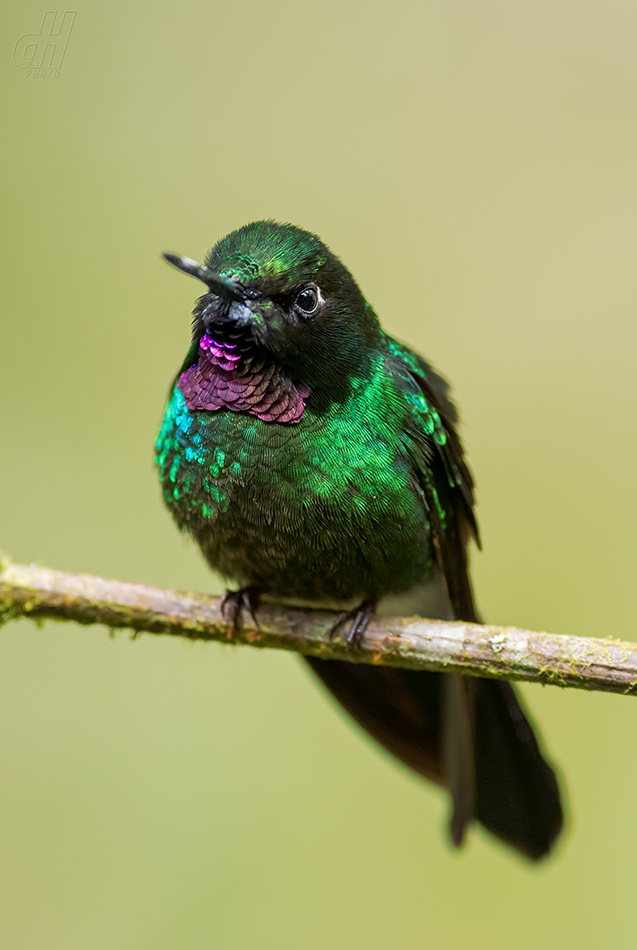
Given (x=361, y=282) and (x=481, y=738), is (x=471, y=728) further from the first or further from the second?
(x=361, y=282)

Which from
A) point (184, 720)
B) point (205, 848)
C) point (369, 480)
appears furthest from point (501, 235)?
point (205, 848)

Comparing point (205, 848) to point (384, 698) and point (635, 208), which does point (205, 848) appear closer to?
point (384, 698)

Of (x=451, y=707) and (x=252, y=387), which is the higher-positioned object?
(x=252, y=387)

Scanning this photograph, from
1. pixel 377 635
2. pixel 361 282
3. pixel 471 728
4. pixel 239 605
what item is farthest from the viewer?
pixel 361 282

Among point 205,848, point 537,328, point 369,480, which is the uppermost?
point 537,328

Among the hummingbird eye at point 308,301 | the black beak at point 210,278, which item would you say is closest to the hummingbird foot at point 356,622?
the hummingbird eye at point 308,301

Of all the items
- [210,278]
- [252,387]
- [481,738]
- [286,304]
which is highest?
[286,304]

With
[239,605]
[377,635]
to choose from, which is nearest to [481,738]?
[377,635]

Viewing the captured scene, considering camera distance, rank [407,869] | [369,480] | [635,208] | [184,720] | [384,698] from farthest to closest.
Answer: [635,208] → [184,720] → [407,869] → [384,698] → [369,480]
